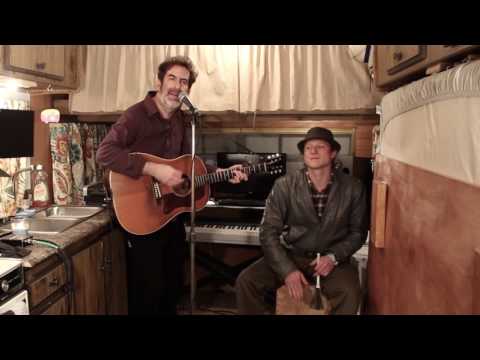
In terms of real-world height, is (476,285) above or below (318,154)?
below

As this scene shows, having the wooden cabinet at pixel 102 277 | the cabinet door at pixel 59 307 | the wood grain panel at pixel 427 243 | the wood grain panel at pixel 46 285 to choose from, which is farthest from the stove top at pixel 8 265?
the wood grain panel at pixel 427 243

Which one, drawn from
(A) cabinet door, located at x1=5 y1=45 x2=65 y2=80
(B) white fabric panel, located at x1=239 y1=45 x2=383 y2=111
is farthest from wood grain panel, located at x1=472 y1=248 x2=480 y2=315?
(A) cabinet door, located at x1=5 y1=45 x2=65 y2=80

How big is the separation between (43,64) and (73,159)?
2.63ft

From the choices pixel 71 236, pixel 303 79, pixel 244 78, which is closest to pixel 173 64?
pixel 244 78

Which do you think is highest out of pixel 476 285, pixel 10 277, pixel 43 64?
pixel 43 64

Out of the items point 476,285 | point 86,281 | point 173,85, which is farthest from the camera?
point 173,85

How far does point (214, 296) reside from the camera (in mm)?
3133

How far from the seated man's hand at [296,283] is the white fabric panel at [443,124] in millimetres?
863

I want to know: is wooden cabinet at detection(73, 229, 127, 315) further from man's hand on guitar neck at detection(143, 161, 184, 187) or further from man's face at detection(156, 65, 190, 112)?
man's face at detection(156, 65, 190, 112)

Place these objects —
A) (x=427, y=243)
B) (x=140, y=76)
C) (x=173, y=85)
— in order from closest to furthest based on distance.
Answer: (x=427, y=243) < (x=173, y=85) < (x=140, y=76)

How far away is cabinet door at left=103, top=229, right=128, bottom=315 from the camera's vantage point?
220 cm

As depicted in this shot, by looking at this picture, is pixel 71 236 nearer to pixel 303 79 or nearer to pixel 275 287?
pixel 275 287

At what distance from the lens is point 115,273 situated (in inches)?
90.0
